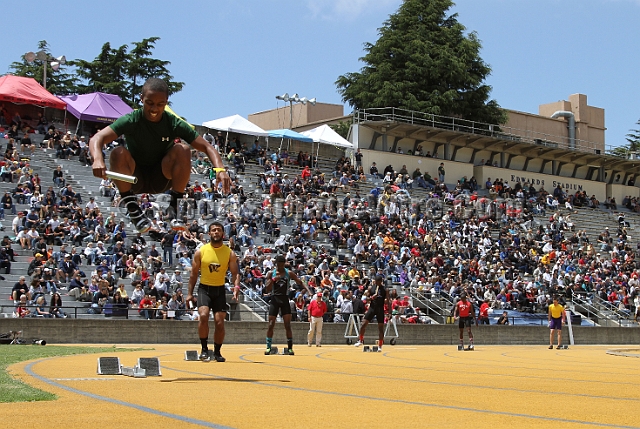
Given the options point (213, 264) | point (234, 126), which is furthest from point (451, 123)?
point (213, 264)

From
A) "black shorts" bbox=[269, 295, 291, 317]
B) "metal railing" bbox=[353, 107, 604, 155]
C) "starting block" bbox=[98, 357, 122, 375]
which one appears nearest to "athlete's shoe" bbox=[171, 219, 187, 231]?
"starting block" bbox=[98, 357, 122, 375]

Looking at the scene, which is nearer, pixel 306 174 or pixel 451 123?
pixel 306 174

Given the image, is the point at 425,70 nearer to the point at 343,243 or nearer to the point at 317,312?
the point at 343,243

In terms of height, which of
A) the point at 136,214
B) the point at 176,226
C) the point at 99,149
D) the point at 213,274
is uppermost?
the point at 99,149

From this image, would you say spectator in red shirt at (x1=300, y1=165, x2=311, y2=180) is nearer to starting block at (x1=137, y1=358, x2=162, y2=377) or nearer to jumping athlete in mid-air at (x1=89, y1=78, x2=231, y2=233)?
starting block at (x1=137, y1=358, x2=162, y2=377)

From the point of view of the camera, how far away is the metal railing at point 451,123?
177ft

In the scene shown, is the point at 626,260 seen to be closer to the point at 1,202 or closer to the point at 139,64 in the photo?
the point at 1,202

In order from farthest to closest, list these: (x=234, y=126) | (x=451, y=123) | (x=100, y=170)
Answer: (x=451, y=123) → (x=234, y=126) → (x=100, y=170)

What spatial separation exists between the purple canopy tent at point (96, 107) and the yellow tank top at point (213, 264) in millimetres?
26493

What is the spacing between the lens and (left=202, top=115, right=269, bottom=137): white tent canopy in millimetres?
41875

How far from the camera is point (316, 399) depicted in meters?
8.30

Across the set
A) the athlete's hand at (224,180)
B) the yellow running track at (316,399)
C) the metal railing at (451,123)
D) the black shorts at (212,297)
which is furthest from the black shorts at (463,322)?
the metal railing at (451,123)

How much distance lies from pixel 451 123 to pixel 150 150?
1996 inches

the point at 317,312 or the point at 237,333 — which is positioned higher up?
the point at 317,312
